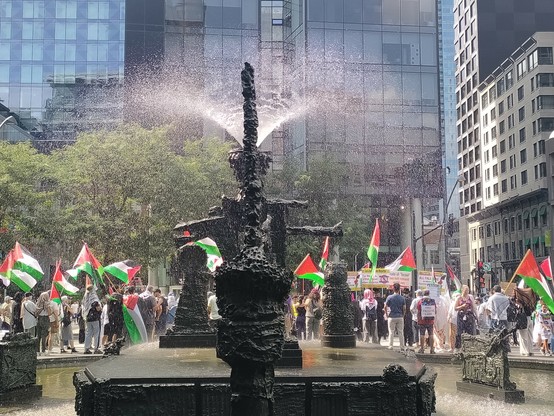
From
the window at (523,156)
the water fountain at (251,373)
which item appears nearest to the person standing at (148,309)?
the water fountain at (251,373)

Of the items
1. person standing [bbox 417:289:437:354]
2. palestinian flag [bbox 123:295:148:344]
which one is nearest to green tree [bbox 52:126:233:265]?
palestinian flag [bbox 123:295:148:344]

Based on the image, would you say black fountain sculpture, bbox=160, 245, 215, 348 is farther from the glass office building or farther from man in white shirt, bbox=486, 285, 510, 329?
the glass office building

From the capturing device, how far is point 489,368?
11.3 m

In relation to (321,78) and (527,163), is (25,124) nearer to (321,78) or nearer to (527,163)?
(321,78)

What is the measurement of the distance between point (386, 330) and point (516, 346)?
3917 millimetres

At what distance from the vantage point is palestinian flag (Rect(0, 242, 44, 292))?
1672cm

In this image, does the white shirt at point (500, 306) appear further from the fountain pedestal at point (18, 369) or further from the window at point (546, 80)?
the window at point (546, 80)

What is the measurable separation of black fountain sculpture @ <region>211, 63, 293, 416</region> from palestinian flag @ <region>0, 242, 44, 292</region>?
1385cm

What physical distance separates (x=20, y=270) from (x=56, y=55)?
187 feet

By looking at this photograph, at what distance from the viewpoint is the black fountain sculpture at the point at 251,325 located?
381 cm

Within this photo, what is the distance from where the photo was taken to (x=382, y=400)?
7340 mm

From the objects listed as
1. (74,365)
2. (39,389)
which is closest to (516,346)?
(74,365)

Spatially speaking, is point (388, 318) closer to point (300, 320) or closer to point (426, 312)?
point (426, 312)

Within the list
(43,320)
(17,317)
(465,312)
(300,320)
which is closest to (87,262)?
(43,320)
